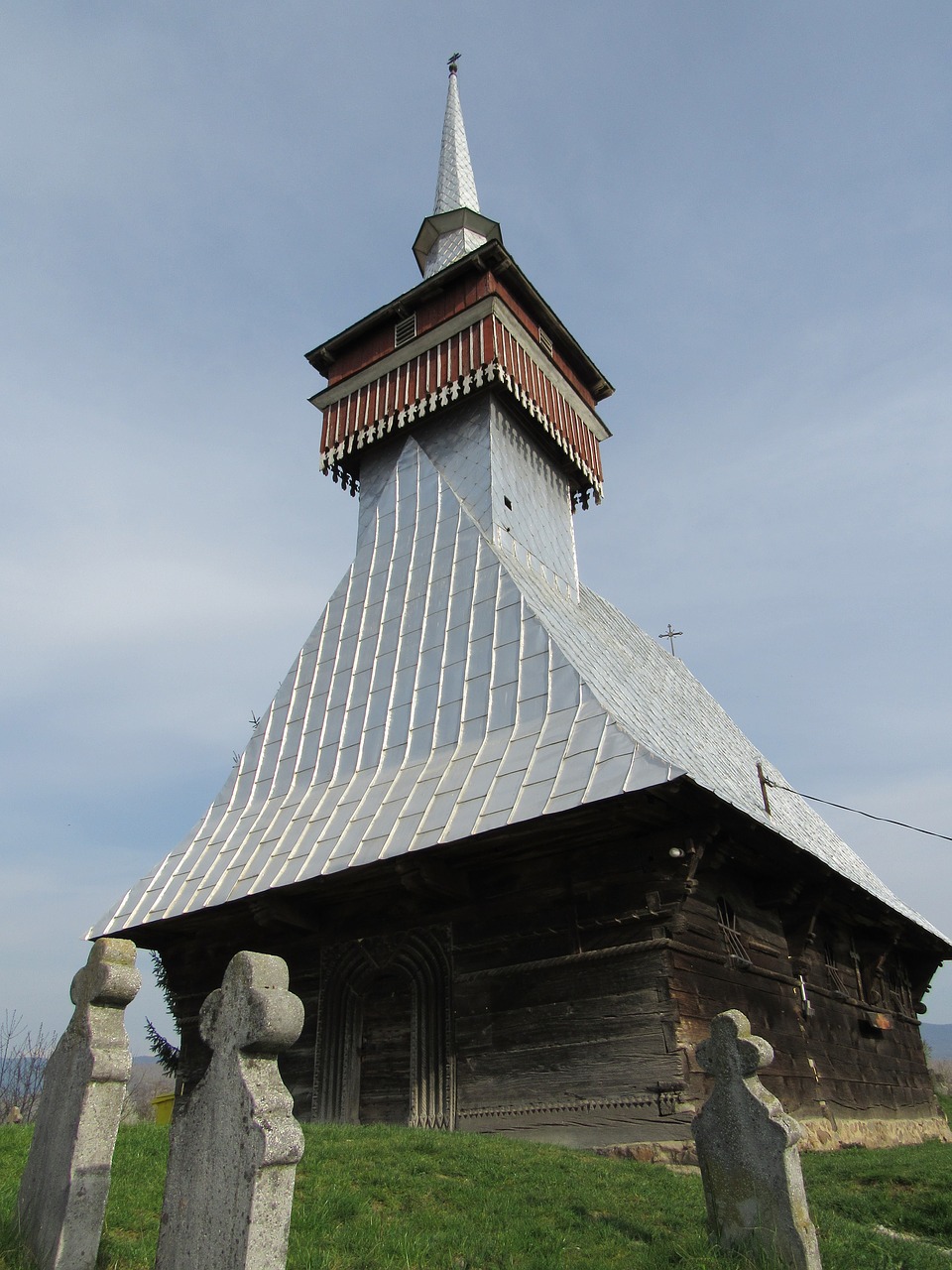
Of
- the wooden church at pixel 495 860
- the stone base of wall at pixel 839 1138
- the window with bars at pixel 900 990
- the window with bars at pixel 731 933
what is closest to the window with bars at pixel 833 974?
the wooden church at pixel 495 860

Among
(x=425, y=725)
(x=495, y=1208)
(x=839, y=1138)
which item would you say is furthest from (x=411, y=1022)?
(x=839, y=1138)

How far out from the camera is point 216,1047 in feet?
13.5

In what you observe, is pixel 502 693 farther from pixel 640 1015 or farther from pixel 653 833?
pixel 640 1015

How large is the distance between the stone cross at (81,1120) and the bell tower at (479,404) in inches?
415

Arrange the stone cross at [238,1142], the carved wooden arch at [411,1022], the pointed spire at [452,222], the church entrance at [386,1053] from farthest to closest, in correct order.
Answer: the pointed spire at [452,222], the church entrance at [386,1053], the carved wooden arch at [411,1022], the stone cross at [238,1142]

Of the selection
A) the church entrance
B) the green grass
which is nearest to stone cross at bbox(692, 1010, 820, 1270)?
the green grass

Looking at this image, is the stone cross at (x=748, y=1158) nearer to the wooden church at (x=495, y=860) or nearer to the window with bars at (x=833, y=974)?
the wooden church at (x=495, y=860)

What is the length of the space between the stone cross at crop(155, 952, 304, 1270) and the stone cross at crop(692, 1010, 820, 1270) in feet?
8.71

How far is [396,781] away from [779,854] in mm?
4315

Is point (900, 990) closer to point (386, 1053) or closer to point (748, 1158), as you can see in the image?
point (386, 1053)

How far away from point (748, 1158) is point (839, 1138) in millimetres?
7425

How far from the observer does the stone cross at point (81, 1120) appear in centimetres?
418

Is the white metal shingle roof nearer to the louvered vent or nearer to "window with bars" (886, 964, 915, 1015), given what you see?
the louvered vent

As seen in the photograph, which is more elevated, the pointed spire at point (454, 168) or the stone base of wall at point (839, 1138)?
the pointed spire at point (454, 168)
